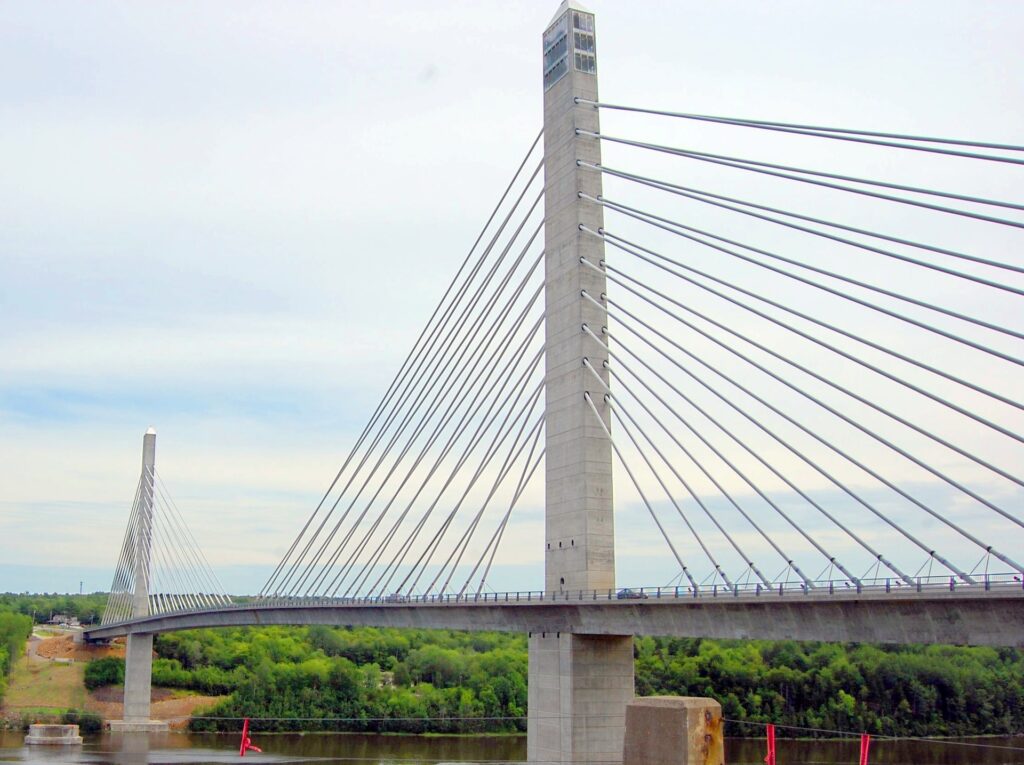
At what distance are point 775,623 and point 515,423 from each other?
13.8 meters

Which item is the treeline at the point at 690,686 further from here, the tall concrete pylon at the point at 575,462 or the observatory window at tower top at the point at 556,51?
the observatory window at tower top at the point at 556,51

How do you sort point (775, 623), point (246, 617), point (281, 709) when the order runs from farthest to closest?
point (281, 709) < point (246, 617) < point (775, 623)

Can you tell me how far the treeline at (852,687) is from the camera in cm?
7919

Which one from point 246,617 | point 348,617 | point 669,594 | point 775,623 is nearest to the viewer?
point 775,623

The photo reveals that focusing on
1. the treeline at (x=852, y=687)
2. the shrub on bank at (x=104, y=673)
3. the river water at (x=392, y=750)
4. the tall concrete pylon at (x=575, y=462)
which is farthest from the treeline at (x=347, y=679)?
the tall concrete pylon at (x=575, y=462)

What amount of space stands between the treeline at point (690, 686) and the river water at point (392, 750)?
2.94 m

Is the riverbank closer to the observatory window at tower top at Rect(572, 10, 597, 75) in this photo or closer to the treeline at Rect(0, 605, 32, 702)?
the treeline at Rect(0, 605, 32, 702)

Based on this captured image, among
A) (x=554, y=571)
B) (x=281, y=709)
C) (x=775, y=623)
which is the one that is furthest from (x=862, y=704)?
(x=775, y=623)

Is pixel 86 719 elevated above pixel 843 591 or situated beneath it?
situated beneath

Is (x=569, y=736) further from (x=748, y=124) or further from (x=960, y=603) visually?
(x=748, y=124)

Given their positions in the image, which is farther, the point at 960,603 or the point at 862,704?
the point at 862,704

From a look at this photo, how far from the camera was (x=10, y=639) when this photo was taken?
87.5 m

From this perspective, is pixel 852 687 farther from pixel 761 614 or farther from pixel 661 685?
pixel 761 614

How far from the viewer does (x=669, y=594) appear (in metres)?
32.5
